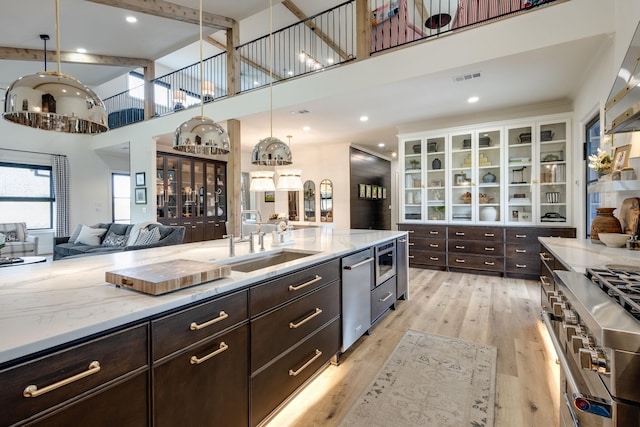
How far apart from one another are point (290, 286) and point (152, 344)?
2.56 ft

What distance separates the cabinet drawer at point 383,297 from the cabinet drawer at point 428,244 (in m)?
2.32

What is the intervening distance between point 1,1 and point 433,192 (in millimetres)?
6794

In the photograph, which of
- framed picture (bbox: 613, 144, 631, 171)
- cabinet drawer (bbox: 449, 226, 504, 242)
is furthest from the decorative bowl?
cabinet drawer (bbox: 449, 226, 504, 242)

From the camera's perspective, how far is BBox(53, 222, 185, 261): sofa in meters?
4.36

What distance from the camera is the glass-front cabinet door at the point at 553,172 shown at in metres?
4.44

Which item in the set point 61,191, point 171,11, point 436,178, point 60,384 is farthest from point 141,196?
point 60,384

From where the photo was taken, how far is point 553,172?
452cm

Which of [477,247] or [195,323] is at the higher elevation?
[195,323]

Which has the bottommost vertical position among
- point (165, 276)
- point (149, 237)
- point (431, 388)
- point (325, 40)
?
point (431, 388)

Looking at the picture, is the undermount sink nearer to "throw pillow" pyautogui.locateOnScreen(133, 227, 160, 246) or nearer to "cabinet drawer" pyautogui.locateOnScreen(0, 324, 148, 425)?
"cabinet drawer" pyautogui.locateOnScreen(0, 324, 148, 425)

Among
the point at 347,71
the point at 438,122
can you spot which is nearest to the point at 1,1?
the point at 347,71

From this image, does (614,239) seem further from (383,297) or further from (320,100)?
(320,100)

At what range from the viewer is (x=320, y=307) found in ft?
6.52

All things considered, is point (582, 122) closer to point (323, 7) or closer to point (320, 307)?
point (320, 307)
